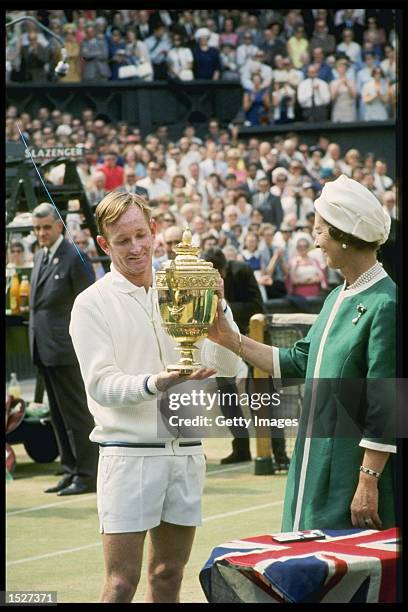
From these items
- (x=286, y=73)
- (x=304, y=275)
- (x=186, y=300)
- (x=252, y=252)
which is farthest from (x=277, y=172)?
(x=186, y=300)

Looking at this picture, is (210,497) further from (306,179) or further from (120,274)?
(306,179)

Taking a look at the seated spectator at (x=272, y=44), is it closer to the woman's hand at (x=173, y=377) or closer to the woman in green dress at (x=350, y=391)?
the woman in green dress at (x=350, y=391)

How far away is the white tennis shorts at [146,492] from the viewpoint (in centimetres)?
407

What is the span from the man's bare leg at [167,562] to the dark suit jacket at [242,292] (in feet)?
19.2

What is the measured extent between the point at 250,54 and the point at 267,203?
21.1 feet

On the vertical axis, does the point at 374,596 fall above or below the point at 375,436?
below

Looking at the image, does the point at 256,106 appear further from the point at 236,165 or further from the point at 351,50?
the point at 236,165

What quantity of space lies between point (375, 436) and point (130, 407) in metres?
0.74

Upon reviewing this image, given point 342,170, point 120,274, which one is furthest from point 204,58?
point 120,274

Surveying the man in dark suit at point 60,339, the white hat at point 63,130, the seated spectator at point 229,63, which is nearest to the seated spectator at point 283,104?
the seated spectator at point 229,63

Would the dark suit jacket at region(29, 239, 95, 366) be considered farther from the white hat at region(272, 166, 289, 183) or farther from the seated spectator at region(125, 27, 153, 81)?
the seated spectator at region(125, 27, 153, 81)

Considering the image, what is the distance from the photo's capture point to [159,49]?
24578mm

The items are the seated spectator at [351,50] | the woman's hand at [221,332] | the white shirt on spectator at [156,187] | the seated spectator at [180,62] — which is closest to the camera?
the woman's hand at [221,332]

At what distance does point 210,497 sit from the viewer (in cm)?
877
